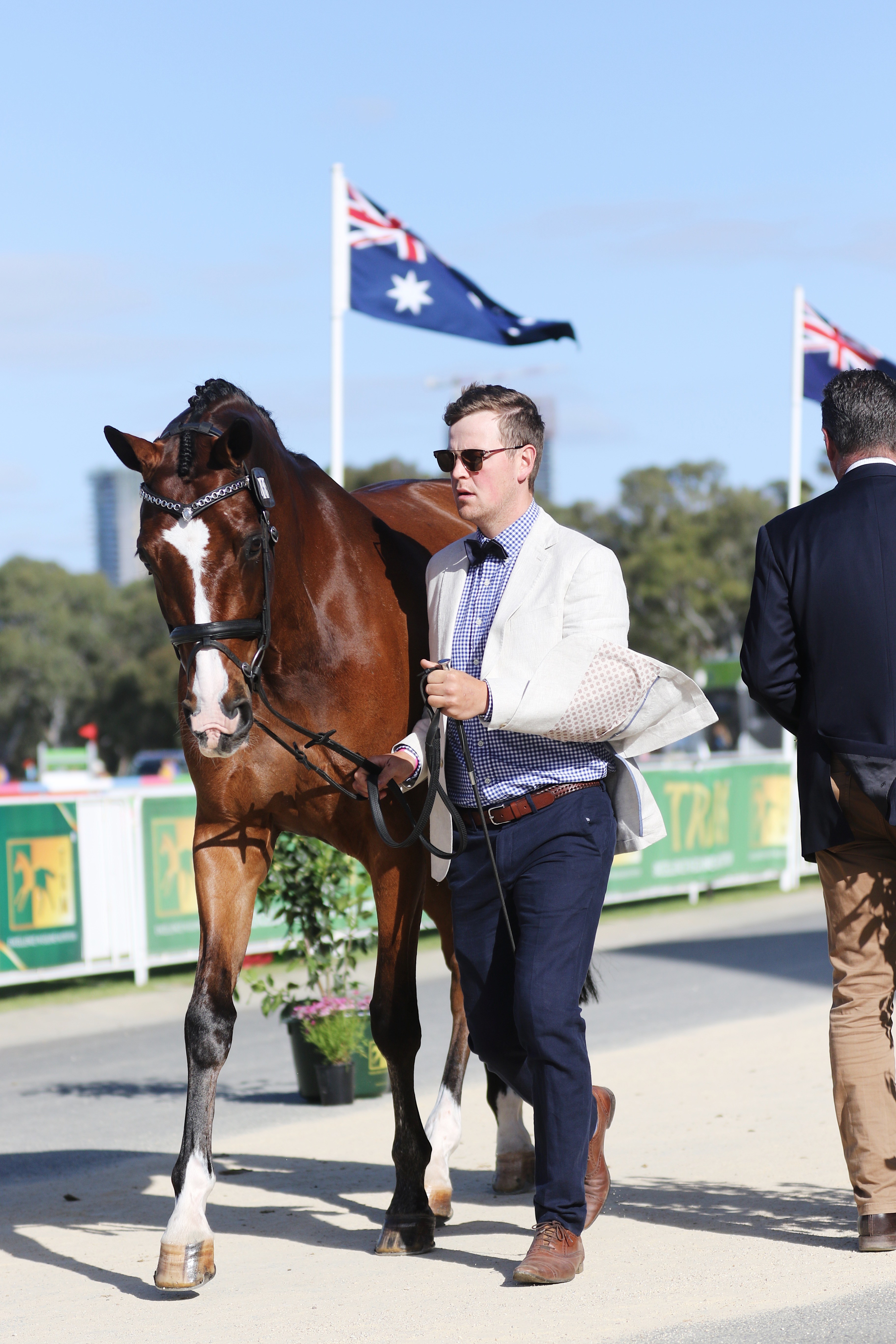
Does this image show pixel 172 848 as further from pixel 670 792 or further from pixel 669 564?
pixel 669 564

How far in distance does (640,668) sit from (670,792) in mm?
11885

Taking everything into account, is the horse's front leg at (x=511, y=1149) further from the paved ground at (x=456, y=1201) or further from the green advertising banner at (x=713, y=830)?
the green advertising banner at (x=713, y=830)

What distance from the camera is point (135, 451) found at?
167 inches

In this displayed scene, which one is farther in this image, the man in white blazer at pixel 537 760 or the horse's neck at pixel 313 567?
the horse's neck at pixel 313 567

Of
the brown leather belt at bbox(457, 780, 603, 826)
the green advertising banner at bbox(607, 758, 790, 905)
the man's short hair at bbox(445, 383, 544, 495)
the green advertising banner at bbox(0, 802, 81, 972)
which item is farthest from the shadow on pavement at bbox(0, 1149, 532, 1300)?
the green advertising banner at bbox(607, 758, 790, 905)

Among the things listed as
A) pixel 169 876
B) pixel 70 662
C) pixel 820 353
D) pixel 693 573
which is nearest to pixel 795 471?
pixel 820 353

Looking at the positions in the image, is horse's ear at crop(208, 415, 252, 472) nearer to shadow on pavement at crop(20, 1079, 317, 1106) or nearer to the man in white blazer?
the man in white blazer

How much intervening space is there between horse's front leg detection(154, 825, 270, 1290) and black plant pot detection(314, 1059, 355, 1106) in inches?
112

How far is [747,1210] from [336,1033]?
3.09m

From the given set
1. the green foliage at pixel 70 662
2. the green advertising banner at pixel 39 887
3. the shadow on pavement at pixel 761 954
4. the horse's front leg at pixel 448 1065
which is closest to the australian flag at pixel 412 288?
the green advertising banner at pixel 39 887

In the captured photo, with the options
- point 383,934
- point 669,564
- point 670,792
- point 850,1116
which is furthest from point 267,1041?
point 669,564

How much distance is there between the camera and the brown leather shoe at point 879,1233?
4.16 metres

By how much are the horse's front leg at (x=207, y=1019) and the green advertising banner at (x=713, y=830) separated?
10.8 m

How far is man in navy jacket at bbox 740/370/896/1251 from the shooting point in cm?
414
